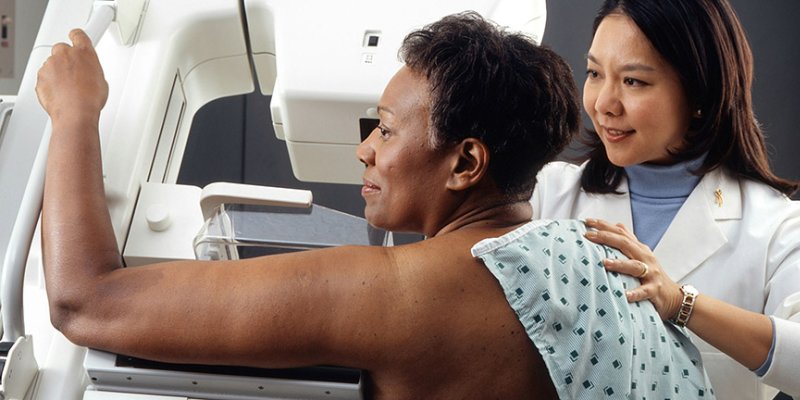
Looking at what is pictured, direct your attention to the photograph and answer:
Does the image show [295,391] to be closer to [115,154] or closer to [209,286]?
[209,286]

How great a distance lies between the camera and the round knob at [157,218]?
1.46 m

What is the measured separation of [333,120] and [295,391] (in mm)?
614

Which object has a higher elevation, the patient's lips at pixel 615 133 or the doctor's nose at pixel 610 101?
the doctor's nose at pixel 610 101

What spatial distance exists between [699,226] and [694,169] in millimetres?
107

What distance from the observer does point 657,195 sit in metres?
1.72

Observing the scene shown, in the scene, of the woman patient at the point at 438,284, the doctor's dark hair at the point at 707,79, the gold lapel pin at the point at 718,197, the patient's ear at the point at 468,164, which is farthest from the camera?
the gold lapel pin at the point at 718,197

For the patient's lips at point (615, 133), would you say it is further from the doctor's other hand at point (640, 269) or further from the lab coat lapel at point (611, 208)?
the doctor's other hand at point (640, 269)

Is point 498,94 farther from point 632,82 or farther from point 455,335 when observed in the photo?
point 632,82

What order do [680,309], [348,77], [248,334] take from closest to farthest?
[248,334]
[680,309]
[348,77]

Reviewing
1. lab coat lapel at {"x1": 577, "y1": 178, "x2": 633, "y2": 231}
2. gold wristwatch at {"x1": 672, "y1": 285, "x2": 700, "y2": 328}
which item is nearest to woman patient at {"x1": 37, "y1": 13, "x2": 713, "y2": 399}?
gold wristwatch at {"x1": 672, "y1": 285, "x2": 700, "y2": 328}

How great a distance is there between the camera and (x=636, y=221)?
1721mm

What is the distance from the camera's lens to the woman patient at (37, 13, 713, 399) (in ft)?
3.49

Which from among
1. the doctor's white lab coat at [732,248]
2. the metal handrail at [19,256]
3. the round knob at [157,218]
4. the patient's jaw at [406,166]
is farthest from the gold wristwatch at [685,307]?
the metal handrail at [19,256]

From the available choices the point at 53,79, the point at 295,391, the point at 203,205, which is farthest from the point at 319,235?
the point at 53,79
